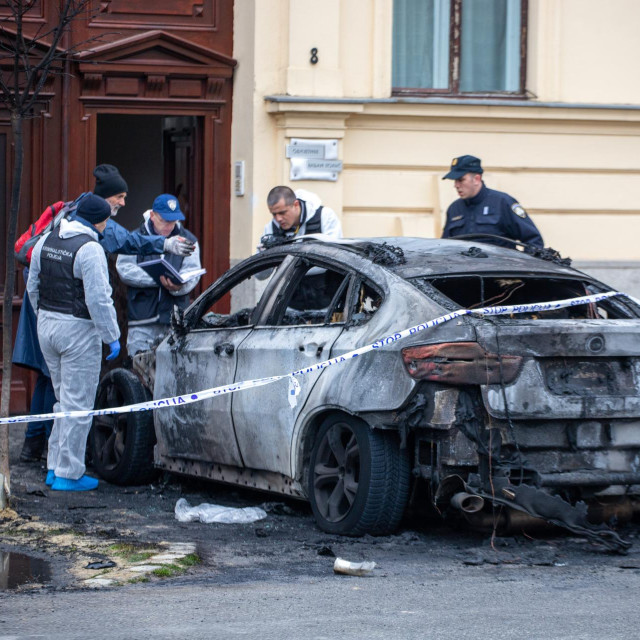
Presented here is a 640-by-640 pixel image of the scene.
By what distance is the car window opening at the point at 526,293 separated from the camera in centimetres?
709

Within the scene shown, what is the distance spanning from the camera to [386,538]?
666 centimetres

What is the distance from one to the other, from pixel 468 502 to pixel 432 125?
6.46m

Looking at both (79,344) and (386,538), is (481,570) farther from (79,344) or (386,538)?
(79,344)

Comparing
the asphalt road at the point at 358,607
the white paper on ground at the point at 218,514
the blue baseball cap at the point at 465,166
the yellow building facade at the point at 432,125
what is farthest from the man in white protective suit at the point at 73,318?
the yellow building facade at the point at 432,125

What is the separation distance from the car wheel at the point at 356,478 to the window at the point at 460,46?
20.6 ft

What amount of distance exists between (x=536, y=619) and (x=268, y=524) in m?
2.41

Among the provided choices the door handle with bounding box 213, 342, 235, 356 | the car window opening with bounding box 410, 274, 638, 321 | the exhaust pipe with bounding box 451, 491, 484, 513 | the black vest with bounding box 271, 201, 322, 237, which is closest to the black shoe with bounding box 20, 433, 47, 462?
the black vest with bounding box 271, 201, 322, 237

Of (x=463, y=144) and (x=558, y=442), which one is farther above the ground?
(x=463, y=144)

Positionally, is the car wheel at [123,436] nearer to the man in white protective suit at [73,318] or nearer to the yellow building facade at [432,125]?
the man in white protective suit at [73,318]

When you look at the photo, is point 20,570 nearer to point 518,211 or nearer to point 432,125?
point 518,211

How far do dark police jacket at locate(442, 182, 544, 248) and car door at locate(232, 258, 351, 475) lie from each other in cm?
256

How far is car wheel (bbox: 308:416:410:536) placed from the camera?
256 inches

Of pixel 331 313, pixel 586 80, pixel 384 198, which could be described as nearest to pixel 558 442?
pixel 331 313

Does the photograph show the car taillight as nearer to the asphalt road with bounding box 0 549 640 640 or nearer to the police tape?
the police tape
